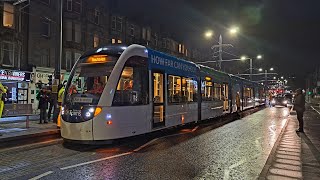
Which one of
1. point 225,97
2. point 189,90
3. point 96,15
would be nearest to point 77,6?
point 96,15

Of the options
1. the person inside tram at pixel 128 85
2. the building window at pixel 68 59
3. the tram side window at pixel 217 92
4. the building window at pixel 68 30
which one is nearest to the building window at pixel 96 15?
the building window at pixel 68 30

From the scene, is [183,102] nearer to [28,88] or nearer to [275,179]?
[275,179]

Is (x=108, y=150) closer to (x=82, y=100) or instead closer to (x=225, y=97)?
(x=82, y=100)

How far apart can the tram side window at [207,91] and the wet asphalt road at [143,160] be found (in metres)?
5.18

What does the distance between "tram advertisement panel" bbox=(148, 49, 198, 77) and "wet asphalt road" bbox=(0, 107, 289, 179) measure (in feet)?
8.89

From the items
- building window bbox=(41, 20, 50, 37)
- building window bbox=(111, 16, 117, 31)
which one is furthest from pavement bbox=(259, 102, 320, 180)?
building window bbox=(111, 16, 117, 31)

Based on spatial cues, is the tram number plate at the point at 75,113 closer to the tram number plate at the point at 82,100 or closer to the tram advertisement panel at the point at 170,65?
the tram number plate at the point at 82,100

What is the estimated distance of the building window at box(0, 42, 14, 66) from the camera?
2399 cm

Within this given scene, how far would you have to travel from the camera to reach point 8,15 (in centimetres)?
2439

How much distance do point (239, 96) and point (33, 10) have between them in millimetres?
18676

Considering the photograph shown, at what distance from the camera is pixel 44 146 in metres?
9.34

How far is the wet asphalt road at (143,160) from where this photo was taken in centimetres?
637

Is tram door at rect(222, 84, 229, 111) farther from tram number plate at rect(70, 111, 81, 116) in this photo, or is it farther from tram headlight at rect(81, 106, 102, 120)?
tram number plate at rect(70, 111, 81, 116)

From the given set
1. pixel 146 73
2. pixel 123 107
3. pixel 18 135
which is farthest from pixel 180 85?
pixel 18 135
